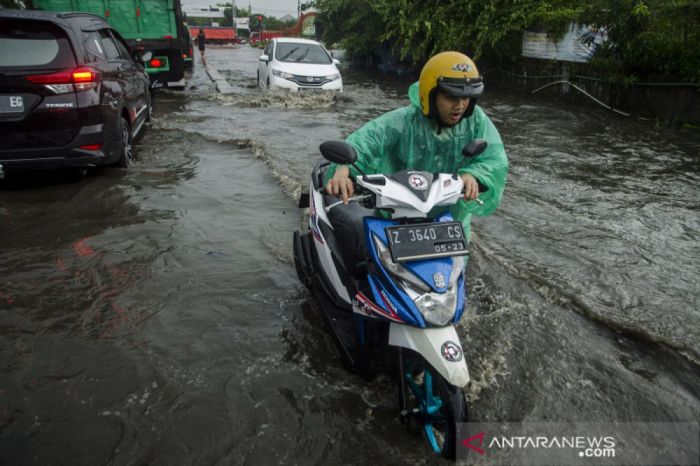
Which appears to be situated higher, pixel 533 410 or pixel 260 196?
pixel 260 196

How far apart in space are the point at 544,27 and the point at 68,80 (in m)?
12.8

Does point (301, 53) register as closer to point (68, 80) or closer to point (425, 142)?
point (68, 80)

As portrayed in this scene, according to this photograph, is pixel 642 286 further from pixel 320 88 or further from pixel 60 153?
pixel 320 88

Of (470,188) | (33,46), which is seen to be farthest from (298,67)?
(470,188)

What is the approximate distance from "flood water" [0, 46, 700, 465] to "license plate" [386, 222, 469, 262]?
954 millimetres

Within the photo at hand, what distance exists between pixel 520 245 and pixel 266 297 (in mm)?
2465

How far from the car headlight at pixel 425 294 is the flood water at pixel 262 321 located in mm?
711

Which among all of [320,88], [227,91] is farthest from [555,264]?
[227,91]

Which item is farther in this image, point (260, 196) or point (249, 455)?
point (260, 196)

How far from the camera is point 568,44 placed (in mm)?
13367

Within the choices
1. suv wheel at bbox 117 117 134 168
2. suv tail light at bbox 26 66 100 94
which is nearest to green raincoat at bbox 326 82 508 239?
suv tail light at bbox 26 66 100 94

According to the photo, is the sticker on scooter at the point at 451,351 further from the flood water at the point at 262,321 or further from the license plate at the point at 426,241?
the flood water at the point at 262,321

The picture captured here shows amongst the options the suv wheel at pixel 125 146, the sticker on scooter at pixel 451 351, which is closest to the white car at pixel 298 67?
the suv wheel at pixel 125 146

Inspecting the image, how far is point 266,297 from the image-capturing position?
3.92 metres
